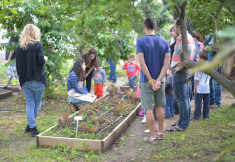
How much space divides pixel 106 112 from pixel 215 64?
207 inches

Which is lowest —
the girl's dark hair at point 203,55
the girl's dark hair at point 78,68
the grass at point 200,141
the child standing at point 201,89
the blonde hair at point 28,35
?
the grass at point 200,141

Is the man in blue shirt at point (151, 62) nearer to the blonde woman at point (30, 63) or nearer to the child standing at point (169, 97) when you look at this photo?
the child standing at point (169, 97)

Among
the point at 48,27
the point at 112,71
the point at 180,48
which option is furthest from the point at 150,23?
the point at 112,71

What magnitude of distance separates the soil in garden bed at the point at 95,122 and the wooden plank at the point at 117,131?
132mm

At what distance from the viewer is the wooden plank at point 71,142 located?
4.13m

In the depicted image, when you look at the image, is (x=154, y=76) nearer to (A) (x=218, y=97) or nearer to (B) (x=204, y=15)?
(B) (x=204, y=15)

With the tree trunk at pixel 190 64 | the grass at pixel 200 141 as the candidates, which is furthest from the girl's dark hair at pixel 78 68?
the tree trunk at pixel 190 64

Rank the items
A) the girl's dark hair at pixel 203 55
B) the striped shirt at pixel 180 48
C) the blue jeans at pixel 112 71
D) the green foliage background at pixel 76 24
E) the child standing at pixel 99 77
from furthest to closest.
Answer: the blue jeans at pixel 112 71
the child standing at pixel 99 77
the girl's dark hair at pixel 203 55
the striped shirt at pixel 180 48
the green foliage background at pixel 76 24

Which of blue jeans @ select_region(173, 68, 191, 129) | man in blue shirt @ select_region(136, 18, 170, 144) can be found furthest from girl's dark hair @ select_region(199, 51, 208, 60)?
man in blue shirt @ select_region(136, 18, 170, 144)

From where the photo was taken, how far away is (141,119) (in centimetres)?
606

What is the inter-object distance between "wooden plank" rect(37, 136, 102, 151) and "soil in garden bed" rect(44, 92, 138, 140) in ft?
0.60

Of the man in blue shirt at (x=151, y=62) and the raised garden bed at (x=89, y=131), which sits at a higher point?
the man in blue shirt at (x=151, y=62)

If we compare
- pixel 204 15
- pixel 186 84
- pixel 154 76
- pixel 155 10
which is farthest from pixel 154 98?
pixel 155 10

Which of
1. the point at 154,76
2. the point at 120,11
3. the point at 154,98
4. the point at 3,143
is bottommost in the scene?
the point at 3,143
